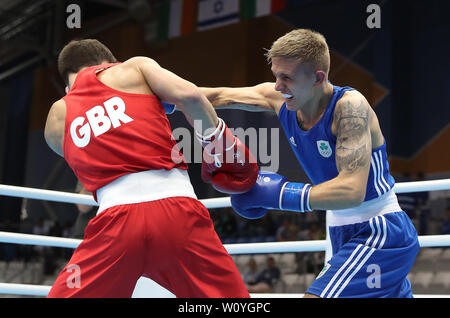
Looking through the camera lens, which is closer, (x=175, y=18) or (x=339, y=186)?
(x=339, y=186)

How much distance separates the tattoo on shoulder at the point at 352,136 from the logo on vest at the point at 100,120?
810mm

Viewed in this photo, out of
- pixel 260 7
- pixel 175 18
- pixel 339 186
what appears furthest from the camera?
pixel 175 18

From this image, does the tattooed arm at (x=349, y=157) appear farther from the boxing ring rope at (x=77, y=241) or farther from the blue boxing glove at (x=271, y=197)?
the boxing ring rope at (x=77, y=241)

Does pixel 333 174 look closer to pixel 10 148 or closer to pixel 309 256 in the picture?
pixel 309 256

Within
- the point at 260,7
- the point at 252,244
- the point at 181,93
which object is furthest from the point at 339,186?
the point at 260,7

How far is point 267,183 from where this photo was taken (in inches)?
80.0

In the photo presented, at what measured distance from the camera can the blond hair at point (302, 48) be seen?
6.78 feet

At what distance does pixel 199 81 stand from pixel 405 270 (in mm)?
9550

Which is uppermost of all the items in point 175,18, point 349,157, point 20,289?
point 175,18

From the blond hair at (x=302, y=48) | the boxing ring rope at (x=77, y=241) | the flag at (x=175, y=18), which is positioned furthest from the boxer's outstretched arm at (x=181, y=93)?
the flag at (x=175, y=18)

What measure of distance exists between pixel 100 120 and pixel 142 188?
290 mm

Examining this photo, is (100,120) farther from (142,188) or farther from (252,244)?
(252,244)

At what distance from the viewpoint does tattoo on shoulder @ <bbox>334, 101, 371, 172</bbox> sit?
6.48ft

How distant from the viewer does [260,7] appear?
955 centimetres
